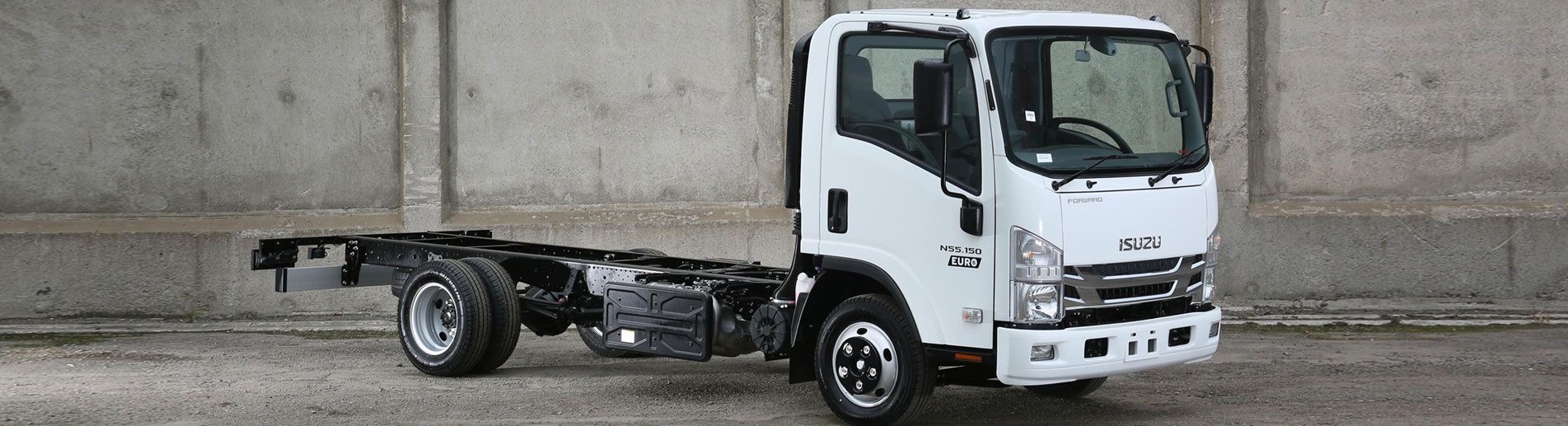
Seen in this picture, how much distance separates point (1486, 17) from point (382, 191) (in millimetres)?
9739

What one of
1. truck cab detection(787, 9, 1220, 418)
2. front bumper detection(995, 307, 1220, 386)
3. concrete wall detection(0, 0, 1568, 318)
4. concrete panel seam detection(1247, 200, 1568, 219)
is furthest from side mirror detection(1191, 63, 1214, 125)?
concrete panel seam detection(1247, 200, 1568, 219)

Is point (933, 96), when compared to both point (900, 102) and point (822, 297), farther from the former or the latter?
point (822, 297)

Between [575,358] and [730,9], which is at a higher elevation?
[730,9]

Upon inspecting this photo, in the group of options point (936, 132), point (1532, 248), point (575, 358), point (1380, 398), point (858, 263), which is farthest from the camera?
point (1532, 248)

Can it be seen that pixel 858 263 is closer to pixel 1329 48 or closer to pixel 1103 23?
pixel 1103 23

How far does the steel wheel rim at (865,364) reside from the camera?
23.1ft

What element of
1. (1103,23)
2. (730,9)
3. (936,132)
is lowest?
(936,132)

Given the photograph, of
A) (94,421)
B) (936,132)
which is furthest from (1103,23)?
(94,421)

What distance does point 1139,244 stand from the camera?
678 cm

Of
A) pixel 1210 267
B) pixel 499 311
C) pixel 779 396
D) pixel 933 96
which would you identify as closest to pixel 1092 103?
pixel 933 96

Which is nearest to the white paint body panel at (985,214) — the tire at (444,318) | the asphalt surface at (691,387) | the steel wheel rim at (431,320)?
the asphalt surface at (691,387)

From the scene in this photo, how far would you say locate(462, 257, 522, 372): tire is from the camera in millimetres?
8836

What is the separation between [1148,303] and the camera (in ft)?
22.8

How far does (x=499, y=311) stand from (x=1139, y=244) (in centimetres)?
403
